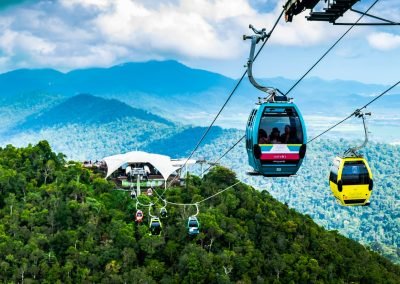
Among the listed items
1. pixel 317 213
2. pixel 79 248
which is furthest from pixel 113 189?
pixel 317 213

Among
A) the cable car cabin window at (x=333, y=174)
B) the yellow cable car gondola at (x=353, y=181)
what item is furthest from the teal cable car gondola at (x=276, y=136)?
the cable car cabin window at (x=333, y=174)

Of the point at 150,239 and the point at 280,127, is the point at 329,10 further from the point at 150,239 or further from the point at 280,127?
the point at 150,239

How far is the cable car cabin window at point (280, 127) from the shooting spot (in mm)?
17875

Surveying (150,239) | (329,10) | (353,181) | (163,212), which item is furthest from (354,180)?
(150,239)

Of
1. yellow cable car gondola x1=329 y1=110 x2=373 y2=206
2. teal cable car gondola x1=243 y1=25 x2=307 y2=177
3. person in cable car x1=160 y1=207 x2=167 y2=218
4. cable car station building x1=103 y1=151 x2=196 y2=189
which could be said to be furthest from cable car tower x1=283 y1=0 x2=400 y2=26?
cable car station building x1=103 y1=151 x2=196 y2=189

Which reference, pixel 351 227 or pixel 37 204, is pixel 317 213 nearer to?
pixel 351 227

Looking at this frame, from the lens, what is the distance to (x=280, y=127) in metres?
18.0

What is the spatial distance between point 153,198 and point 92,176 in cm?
888

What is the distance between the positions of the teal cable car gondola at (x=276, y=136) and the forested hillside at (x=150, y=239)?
31.9m

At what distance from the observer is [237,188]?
61969 mm

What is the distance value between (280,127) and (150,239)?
114 ft

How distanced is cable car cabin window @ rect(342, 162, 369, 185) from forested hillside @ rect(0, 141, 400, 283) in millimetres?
29370

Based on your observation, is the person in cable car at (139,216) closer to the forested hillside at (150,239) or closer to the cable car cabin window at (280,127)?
the forested hillside at (150,239)

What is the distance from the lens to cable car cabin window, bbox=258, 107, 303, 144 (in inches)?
704
